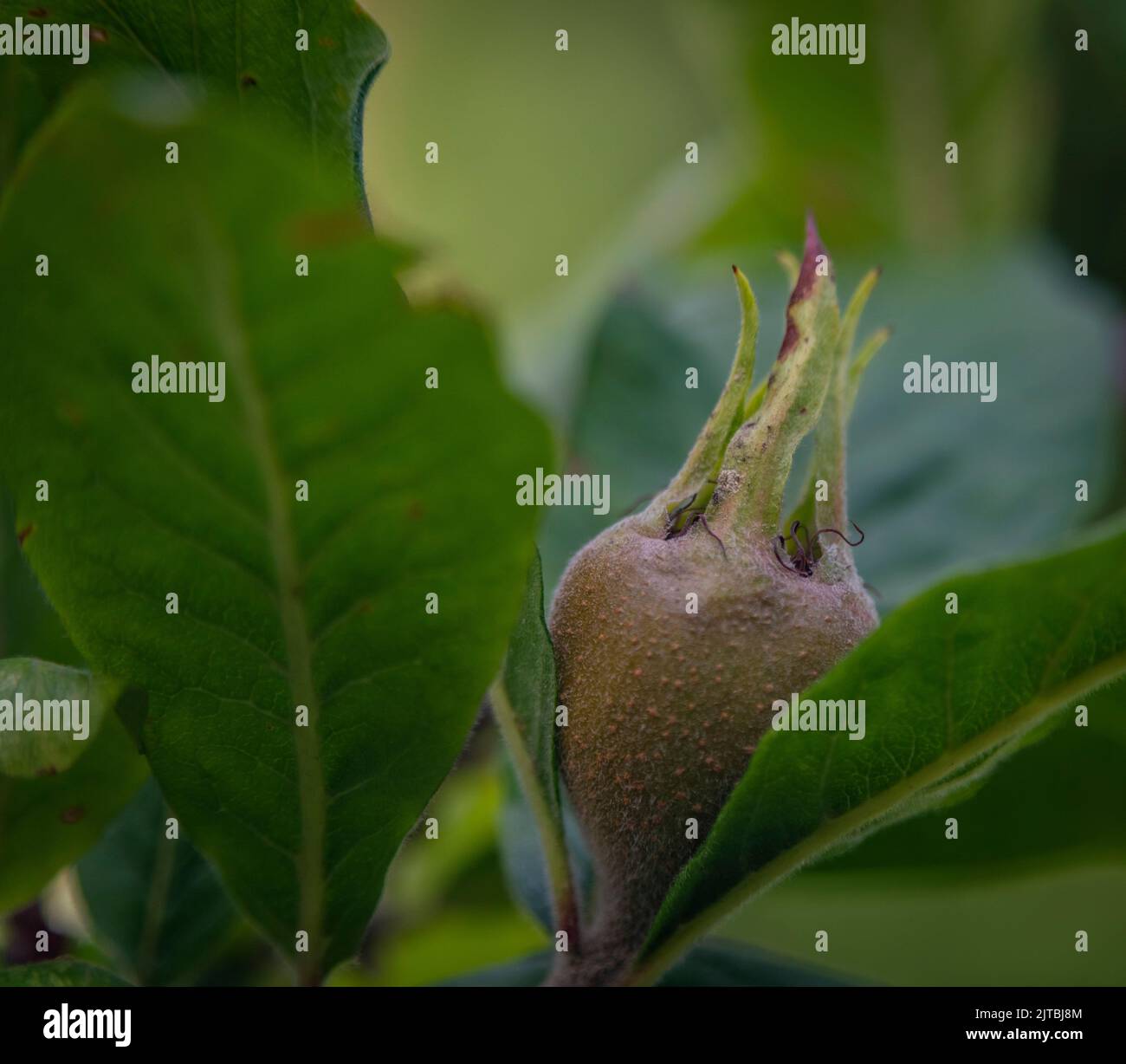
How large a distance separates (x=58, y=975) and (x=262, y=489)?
1.81ft

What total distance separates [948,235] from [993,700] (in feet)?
7.85

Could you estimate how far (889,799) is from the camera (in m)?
1.13

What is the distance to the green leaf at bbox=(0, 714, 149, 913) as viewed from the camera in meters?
1.22

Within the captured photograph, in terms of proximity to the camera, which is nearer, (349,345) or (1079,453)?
(349,345)

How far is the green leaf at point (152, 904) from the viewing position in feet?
4.94

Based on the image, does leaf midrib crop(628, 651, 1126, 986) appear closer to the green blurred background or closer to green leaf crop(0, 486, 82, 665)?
the green blurred background

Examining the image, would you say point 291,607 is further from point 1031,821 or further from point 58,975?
point 1031,821

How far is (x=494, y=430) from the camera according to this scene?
34.9 inches

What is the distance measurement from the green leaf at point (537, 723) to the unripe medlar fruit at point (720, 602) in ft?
0.09

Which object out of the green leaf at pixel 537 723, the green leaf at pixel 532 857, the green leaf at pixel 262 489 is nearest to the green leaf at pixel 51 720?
the green leaf at pixel 262 489

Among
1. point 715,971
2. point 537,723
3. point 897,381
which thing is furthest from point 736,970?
point 897,381

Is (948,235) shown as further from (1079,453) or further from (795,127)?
(1079,453)

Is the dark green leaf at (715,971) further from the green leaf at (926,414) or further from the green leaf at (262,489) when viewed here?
the green leaf at (926,414)

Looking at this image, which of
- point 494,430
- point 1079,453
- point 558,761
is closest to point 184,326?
point 494,430
